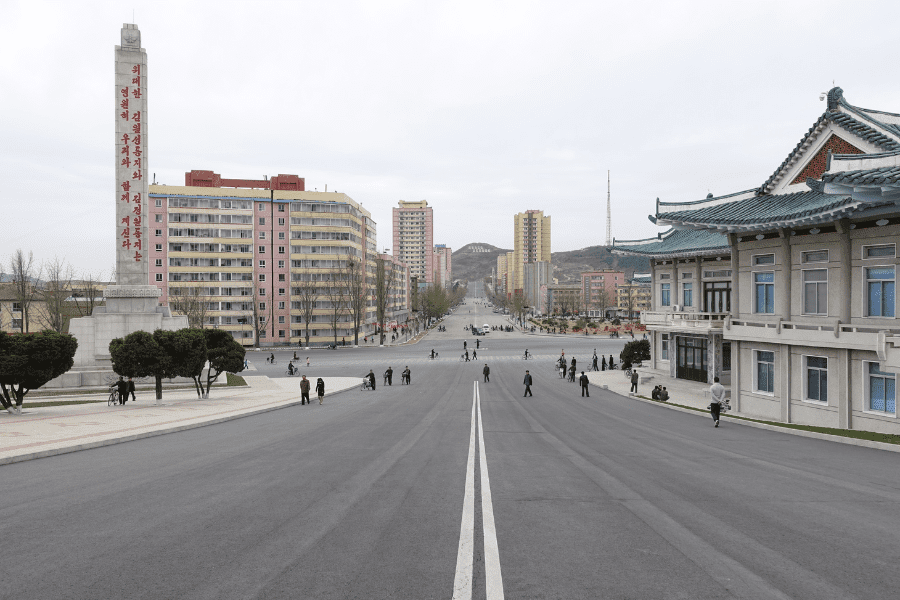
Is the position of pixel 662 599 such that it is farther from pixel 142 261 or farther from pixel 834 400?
pixel 142 261

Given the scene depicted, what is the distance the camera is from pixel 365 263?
9781cm

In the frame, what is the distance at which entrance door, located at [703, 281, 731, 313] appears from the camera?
34.1 m

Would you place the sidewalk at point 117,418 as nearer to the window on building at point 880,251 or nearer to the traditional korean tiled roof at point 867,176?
the traditional korean tiled roof at point 867,176

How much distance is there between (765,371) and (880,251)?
21.8 feet

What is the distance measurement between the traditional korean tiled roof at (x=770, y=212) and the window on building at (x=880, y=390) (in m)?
5.50

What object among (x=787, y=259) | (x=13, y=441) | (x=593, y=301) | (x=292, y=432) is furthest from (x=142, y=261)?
(x=593, y=301)

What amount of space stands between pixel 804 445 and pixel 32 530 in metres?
17.8

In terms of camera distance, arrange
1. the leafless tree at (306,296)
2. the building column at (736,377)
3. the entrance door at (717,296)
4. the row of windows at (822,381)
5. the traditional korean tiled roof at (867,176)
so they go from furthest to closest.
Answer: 1. the leafless tree at (306,296)
2. the entrance door at (717,296)
3. the building column at (736,377)
4. the row of windows at (822,381)
5. the traditional korean tiled roof at (867,176)

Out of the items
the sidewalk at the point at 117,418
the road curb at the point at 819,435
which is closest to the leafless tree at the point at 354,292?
the sidewalk at the point at 117,418

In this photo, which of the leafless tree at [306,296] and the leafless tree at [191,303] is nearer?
the leafless tree at [191,303]

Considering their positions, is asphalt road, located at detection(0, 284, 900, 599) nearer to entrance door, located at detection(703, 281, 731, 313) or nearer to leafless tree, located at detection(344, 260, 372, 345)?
entrance door, located at detection(703, 281, 731, 313)

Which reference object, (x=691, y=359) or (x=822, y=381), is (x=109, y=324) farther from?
(x=691, y=359)

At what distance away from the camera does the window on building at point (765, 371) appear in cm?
2189

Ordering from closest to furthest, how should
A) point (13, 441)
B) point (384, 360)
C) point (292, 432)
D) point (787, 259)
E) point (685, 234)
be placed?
point (13, 441) < point (292, 432) < point (787, 259) < point (685, 234) < point (384, 360)
